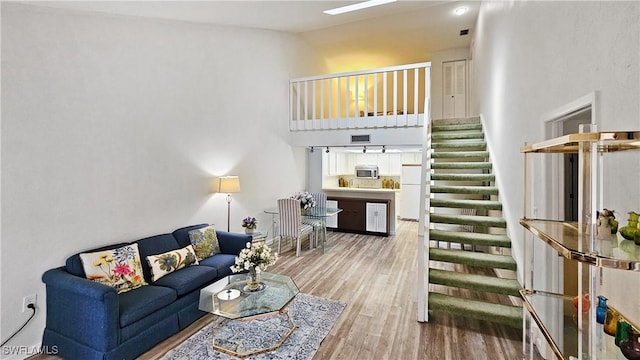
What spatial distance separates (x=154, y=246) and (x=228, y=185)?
51.0 inches

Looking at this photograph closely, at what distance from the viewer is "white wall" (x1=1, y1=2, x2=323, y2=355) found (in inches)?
93.0

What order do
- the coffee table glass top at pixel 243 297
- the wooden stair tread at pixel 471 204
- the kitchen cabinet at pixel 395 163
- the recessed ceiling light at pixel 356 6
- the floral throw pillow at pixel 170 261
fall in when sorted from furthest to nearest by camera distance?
the kitchen cabinet at pixel 395 163
the recessed ceiling light at pixel 356 6
the wooden stair tread at pixel 471 204
the floral throw pillow at pixel 170 261
the coffee table glass top at pixel 243 297

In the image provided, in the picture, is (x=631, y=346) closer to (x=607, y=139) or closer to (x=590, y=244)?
(x=590, y=244)

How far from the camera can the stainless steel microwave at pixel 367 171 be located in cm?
837

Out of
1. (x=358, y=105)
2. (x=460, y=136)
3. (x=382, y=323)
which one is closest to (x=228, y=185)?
(x=382, y=323)

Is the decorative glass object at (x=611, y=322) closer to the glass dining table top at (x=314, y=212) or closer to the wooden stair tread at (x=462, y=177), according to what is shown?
the wooden stair tread at (x=462, y=177)

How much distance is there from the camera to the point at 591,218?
1.02m

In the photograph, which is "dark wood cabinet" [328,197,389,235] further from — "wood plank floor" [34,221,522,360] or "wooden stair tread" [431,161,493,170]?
"wooden stair tread" [431,161,493,170]

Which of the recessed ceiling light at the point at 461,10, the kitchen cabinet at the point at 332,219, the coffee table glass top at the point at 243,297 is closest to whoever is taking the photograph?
→ the coffee table glass top at the point at 243,297

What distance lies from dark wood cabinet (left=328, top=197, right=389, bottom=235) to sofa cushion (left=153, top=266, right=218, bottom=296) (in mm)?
4025

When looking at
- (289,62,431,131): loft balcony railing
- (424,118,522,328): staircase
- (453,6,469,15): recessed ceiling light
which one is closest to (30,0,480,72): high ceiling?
(453,6,469,15): recessed ceiling light

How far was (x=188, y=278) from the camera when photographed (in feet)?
9.70

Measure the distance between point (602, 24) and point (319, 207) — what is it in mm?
4967

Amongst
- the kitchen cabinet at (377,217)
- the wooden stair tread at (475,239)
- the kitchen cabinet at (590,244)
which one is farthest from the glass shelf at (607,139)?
the kitchen cabinet at (377,217)
